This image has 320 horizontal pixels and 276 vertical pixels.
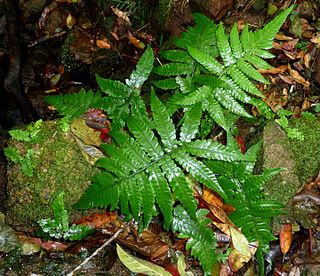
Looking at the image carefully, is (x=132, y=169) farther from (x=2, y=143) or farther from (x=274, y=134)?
(x=2, y=143)

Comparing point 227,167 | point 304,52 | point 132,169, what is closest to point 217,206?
point 227,167

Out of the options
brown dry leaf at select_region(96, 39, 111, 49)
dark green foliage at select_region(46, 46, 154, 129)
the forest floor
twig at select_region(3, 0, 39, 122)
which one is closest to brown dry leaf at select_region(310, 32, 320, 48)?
the forest floor

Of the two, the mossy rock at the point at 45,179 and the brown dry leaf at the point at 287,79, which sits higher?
the brown dry leaf at the point at 287,79

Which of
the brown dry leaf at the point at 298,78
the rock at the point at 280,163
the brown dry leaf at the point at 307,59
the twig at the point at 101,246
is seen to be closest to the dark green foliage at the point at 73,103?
the twig at the point at 101,246

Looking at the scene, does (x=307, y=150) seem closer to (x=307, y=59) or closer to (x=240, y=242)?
(x=240, y=242)

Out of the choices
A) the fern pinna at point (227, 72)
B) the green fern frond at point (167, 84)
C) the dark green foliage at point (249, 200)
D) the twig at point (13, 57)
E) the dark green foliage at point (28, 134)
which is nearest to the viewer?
the dark green foliage at point (249, 200)

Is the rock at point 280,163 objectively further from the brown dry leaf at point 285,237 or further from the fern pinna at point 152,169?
the fern pinna at point 152,169

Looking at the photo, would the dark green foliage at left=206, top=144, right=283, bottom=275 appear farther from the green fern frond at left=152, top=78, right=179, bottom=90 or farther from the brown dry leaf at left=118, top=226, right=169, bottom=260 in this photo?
the green fern frond at left=152, top=78, right=179, bottom=90
